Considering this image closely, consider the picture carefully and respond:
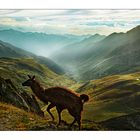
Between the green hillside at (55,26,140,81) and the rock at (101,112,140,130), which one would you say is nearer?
the rock at (101,112,140,130)

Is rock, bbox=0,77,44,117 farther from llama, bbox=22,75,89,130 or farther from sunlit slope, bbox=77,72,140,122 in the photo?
sunlit slope, bbox=77,72,140,122

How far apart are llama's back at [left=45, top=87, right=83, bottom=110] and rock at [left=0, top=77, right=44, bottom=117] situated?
0.67 meters

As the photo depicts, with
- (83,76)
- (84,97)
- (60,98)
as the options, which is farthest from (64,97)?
(83,76)

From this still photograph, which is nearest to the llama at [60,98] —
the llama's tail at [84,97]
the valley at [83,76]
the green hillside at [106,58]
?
the llama's tail at [84,97]

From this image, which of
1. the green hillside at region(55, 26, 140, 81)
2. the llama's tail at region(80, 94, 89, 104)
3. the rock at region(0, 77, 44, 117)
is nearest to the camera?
the llama's tail at region(80, 94, 89, 104)

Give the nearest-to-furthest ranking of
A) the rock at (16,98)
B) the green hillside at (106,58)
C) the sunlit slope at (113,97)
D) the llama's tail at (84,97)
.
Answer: the llama's tail at (84,97) → the sunlit slope at (113,97) → the rock at (16,98) → the green hillside at (106,58)

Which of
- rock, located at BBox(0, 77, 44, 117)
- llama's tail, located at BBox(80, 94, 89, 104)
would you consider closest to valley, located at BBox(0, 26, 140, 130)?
rock, located at BBox(0, 77, 44, 117)

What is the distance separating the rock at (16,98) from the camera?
2073 centimetres

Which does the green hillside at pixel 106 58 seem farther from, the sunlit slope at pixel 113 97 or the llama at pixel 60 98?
the llama at pixel 60 98

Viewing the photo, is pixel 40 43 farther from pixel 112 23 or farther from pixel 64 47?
pixel 112 23

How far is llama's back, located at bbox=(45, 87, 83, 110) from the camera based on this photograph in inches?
805

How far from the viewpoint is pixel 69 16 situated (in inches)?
820

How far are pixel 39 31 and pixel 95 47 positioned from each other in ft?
7.56
